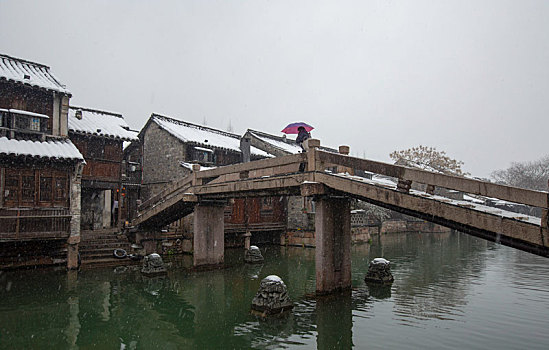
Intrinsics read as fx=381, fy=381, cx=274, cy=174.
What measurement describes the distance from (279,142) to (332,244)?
23.7 metres

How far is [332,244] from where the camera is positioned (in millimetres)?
12258

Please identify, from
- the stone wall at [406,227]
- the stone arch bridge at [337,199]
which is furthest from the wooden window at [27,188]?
the stone wall at [406,227]

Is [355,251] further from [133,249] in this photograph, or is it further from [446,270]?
[133,249]

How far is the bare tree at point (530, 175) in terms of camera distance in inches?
2375

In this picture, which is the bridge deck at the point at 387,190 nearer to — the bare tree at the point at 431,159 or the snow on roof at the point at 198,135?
the snow on roof at the point at 198,135

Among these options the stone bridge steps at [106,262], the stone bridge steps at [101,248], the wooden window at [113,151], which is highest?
the wooden window at [113,151]

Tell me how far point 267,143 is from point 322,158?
20.3 m

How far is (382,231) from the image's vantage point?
129 ft

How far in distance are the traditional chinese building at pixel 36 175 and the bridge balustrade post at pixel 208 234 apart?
5.63 metres

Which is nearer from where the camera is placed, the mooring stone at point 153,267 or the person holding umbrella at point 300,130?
the person holding umbrella at point 300,130

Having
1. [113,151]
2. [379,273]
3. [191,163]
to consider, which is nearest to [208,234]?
[379,273]

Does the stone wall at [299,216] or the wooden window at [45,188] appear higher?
the wooden window at [45,188]

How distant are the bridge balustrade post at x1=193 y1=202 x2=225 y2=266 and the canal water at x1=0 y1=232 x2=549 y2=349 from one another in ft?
2.36

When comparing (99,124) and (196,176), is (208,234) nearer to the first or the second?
(196,176)
